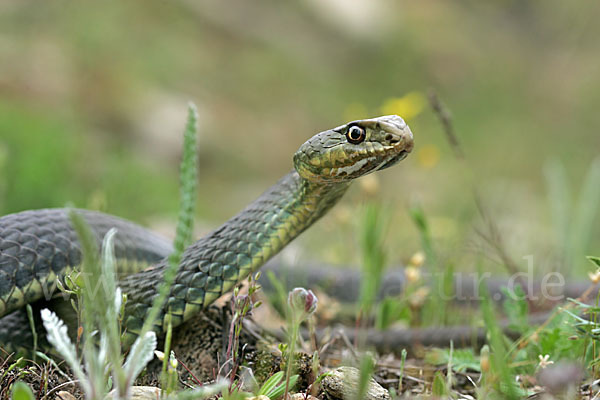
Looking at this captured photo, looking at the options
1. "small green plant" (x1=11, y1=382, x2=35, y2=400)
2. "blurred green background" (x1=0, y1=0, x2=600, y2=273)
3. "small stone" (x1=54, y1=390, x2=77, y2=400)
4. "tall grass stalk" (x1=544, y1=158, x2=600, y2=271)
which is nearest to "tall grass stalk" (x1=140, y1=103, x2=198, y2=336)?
"small green plant" (x1=11, y1=382, x2=35, y2=400)

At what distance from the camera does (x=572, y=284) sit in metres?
5.09

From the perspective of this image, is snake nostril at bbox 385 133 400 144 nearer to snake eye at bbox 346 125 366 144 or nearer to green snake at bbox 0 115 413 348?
green snake at bbox 0 115 413 348

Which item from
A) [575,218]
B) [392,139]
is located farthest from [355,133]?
[575,218]

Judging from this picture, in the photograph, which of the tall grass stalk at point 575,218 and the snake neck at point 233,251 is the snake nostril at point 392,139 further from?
the tall grass stalk at point 575,218

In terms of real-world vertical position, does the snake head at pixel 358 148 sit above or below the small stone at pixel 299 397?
above

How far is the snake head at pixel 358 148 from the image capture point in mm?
2762

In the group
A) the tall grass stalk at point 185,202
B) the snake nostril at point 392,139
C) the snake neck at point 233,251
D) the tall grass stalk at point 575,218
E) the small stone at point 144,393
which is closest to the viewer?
the tall grass stalk at point 185,202

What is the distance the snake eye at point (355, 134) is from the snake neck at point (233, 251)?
262mm

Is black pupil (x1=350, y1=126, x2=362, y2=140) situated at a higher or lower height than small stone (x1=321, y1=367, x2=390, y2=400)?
higher

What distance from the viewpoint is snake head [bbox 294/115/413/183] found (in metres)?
2.76

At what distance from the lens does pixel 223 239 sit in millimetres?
3055

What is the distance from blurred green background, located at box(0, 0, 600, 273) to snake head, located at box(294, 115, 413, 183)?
10.9 feet

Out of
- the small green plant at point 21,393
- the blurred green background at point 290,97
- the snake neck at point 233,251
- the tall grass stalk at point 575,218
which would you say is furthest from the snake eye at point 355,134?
the blurred green background at point 290,97

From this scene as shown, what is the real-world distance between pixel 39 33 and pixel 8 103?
146 inches
